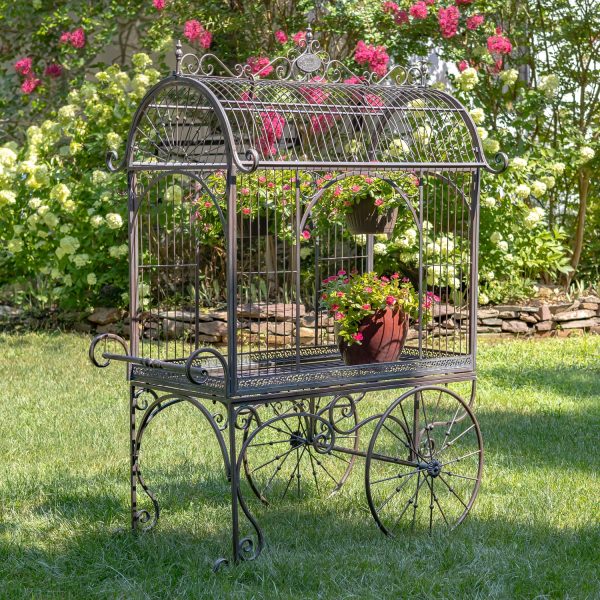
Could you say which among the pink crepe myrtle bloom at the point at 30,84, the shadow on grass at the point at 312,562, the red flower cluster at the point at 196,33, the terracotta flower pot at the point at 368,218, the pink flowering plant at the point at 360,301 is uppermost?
the red flower cluster at the point at 196,33

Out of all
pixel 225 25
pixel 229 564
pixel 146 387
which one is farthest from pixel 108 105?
pixel 229 564

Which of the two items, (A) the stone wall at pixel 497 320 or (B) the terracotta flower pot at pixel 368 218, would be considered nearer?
(B) the terracotta flower pot at pixel 368 218

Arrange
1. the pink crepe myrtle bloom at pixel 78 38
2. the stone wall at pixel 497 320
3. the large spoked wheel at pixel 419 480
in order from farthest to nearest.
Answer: the pink crepe myrtle bloom at pixel 78 38
the stone wall at pixel 497 320
the large spoked wheel at pixel 419 480

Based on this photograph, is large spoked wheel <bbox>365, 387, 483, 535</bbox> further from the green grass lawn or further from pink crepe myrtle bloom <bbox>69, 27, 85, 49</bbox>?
pink crepe myrtle bloom <bbox>69, 27, 85, 49</bbox>

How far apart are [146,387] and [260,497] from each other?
0.87 m

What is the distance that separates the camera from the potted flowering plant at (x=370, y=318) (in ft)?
14.7

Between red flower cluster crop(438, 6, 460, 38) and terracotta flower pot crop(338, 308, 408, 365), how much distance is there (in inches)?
198

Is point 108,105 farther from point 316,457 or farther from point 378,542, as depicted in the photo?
point 378,542

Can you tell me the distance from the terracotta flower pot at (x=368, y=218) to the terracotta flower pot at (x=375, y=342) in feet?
2.10

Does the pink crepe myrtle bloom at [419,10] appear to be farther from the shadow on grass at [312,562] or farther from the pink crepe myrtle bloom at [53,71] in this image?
the shadow on grass at [312,562]

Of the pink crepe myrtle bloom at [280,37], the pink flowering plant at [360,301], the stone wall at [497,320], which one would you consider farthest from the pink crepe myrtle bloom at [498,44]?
the pink flowering plant at [360,301]

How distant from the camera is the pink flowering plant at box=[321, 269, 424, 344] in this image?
177 inches

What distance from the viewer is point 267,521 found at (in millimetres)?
4531

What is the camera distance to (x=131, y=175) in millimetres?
4441
